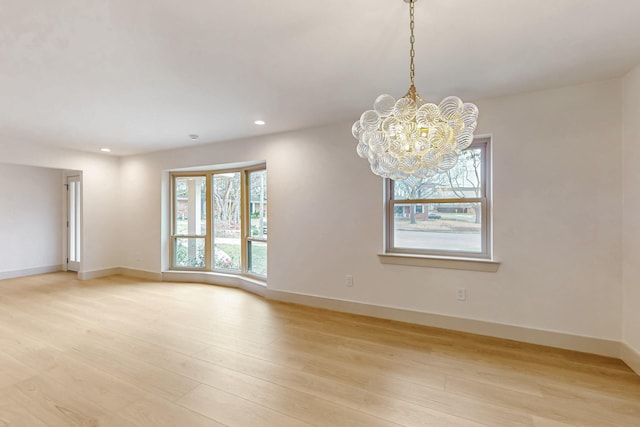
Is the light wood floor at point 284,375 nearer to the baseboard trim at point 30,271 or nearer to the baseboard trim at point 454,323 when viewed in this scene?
the baseboard trim at point 454,323

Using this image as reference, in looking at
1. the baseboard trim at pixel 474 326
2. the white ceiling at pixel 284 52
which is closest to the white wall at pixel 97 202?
the white ceiling at pixel 284 52

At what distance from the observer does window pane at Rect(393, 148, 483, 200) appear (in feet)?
10.6

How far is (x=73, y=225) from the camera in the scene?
20.6 feet

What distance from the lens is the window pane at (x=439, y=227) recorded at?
3.24 metres

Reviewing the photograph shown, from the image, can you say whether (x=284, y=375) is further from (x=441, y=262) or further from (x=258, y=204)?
(x=258, y=204)

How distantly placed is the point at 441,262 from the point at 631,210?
1.60 meters

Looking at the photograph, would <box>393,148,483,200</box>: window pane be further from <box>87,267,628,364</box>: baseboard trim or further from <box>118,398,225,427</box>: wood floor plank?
<box>118,398,225,427</box>: wood floor plank

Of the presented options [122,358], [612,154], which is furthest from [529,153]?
[122,358]

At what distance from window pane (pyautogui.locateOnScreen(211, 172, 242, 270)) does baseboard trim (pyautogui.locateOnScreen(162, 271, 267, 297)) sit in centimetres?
24

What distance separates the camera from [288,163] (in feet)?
13.9

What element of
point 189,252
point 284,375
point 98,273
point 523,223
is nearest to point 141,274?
point 98,273

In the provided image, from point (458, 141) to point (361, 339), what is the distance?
7.20ft

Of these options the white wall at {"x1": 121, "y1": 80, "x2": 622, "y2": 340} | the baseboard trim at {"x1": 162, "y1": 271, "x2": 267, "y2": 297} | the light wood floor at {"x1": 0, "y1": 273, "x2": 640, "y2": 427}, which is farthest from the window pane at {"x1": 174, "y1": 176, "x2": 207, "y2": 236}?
the white wall at {"x1": 121, "y1": 80, "x2": 622, "y2": 340}

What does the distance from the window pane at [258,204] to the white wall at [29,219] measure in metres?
4.68
